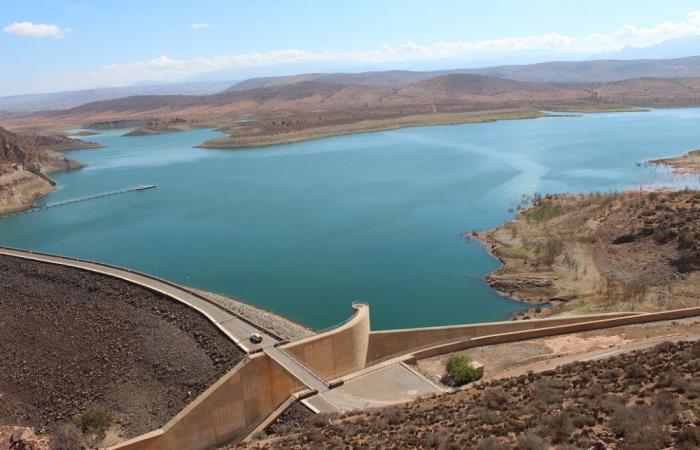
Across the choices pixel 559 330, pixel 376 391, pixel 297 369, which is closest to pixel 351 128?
pixel 559 330

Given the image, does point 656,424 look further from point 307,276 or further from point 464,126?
point 464,126

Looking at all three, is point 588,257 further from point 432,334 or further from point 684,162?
point 684,162

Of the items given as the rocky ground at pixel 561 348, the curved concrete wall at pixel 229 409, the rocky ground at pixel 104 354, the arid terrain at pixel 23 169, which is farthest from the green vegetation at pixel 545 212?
the arid terrain at pixel 23 169

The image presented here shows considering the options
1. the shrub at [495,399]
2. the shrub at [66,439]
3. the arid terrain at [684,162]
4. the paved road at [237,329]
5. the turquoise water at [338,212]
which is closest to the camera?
the shrub at [495,399]

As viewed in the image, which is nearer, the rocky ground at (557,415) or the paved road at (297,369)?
the rocky ground at (557,415)

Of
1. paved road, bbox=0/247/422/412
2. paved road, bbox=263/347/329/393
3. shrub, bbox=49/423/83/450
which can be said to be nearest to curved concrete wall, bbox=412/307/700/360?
paved road, bbox=263/347/329/393

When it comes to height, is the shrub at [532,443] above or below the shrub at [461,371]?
above

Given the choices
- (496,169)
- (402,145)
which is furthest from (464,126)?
(496,169)

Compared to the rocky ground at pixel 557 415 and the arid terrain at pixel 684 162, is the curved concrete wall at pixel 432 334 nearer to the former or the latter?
the rocky ground at pixel 557 415
